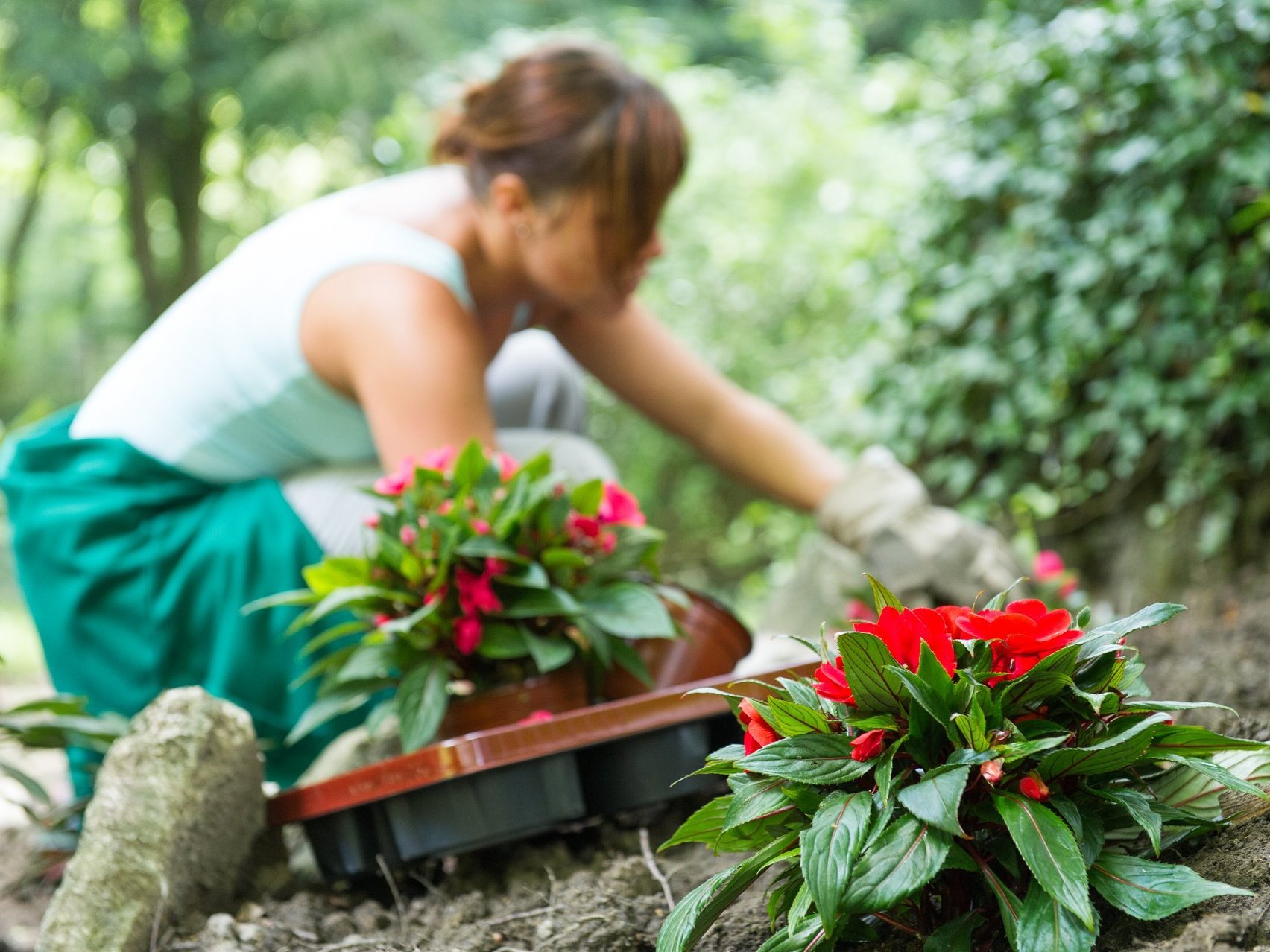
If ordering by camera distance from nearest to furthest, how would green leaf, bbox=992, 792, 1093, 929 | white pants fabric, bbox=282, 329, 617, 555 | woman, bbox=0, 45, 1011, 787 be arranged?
green leaf, bbox=992, 792, 1093, 929 → woman, bbox=0, 45, 1011, 787 → white pants fabric, bbox=282, 329, 617, 555

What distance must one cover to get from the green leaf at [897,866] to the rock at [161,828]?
0.84 m

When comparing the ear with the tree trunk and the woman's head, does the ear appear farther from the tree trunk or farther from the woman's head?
the tree trunk

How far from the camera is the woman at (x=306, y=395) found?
186 cm

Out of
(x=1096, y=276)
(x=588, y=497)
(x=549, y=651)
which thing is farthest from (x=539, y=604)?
(x=1096, y=276)

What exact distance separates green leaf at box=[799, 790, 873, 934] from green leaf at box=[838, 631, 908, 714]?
2.7 inches

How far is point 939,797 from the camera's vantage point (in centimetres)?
79

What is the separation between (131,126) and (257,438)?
7.16 meters

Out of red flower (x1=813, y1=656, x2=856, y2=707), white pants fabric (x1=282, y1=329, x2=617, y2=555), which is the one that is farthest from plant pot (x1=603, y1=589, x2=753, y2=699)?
red flower (x1=813, y1=656, x2=856, y2=707)

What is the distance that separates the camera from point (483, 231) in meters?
2.07

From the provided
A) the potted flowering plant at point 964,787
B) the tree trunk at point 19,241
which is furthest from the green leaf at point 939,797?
the tree trunk at point 19,241

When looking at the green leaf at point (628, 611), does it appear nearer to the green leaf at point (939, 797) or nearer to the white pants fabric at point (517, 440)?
the white pants fabric at point (517, 440)

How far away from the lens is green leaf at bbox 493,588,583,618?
4.74 ft

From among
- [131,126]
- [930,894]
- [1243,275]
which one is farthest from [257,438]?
[131,126]

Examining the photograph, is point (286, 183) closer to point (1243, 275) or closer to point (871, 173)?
point (871, 173)
